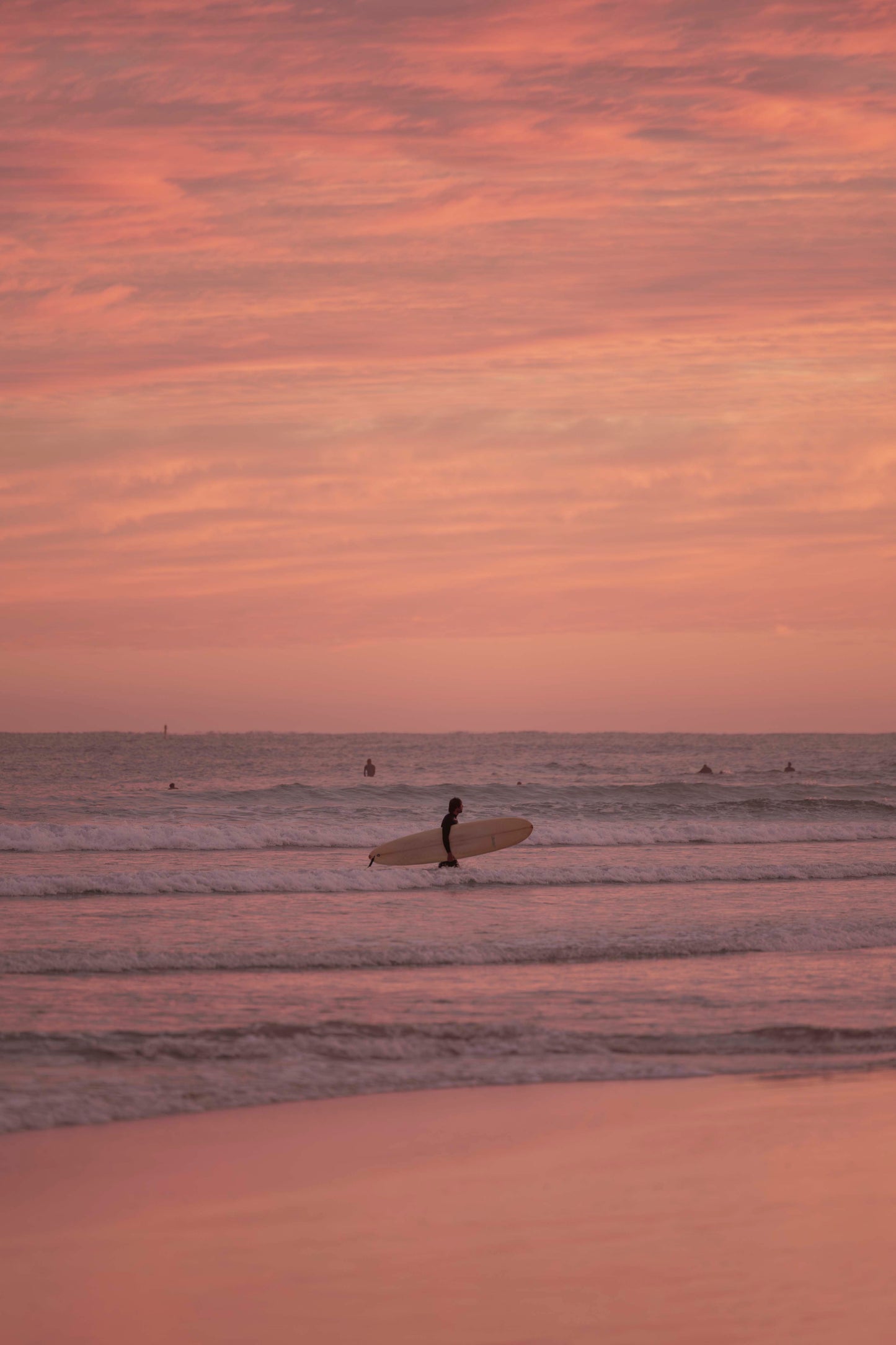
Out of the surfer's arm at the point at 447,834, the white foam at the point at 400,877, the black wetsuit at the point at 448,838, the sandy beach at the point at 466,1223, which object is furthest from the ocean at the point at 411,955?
the sandy beach at the point at 466,1223

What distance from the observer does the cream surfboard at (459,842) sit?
76.9ft

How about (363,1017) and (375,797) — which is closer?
(363,1017)

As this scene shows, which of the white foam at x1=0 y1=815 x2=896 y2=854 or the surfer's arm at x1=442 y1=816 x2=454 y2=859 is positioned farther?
the white foam at x1=0 y1=815 x2=896 y2=854

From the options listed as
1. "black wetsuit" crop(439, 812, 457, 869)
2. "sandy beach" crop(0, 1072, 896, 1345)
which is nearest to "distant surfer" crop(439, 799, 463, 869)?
"black wetsuit" crop(439, 812, 457, 869)

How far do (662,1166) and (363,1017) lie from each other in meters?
4.03

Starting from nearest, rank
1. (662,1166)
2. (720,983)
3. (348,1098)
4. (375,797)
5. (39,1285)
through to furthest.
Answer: (39,1285) < (662,1166) < (348,1098) < (720,983) < (375,797)

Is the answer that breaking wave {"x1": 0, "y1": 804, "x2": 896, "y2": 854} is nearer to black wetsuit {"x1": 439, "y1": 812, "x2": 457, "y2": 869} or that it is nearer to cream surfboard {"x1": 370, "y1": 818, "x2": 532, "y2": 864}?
cream surfboard {"x1": 370, "y1": 818, "x2": 532, "y2": 864}

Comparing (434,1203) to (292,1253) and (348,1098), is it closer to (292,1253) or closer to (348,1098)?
(292,1253)

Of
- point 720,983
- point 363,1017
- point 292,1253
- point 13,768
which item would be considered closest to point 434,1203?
point 292,1253

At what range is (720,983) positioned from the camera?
1191 cm

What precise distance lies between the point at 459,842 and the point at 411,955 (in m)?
10.8

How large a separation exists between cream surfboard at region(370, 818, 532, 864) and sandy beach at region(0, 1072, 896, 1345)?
49.9ft

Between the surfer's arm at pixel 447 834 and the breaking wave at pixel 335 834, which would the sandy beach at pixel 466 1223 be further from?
the breaking wave at pixel 335 834

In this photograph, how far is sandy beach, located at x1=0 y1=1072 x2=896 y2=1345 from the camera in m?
4.93
